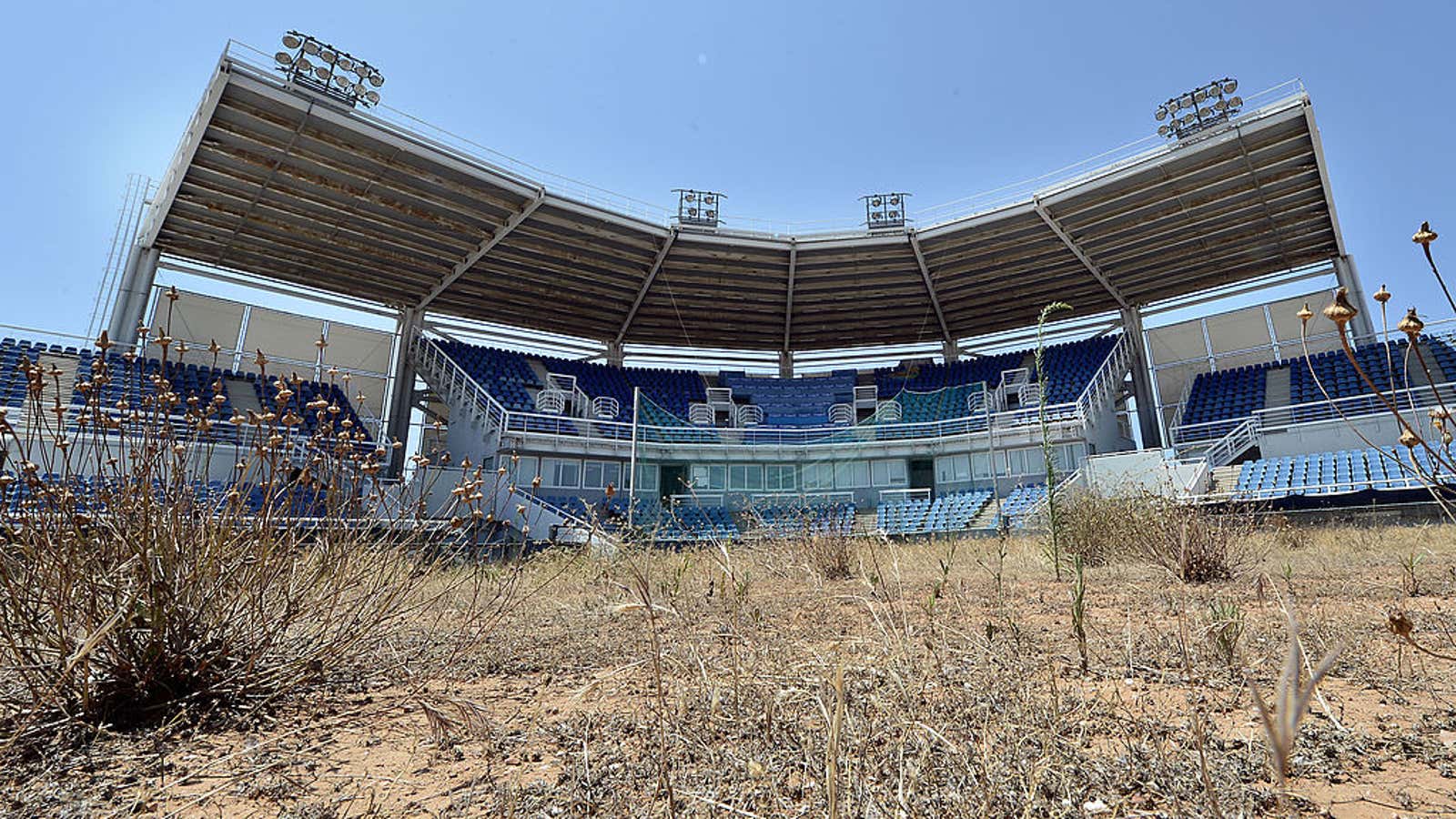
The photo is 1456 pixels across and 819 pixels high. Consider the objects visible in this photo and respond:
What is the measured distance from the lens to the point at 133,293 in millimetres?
21094

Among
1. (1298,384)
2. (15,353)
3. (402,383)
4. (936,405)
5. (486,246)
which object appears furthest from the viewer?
(936,405)

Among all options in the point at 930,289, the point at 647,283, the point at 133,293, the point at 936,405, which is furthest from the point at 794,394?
the point at 133,293

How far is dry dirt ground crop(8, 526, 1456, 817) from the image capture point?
5.82 feet

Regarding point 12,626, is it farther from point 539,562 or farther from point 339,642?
point 539,562

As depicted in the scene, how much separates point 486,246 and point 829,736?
2474cm

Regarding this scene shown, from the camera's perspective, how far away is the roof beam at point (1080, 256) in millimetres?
23312

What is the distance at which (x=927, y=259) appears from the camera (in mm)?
26609

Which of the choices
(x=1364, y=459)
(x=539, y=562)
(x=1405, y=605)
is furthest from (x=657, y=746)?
(x=1364, y=459)

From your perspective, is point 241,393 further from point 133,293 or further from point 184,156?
point 184,156

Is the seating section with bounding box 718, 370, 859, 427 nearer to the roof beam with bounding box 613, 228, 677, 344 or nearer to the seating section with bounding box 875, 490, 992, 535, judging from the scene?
the roof beam with bounding box 613, 228, 677, 344

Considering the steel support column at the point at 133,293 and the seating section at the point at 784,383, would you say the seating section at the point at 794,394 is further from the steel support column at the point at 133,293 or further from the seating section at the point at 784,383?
the steel support column at the point at 133,293

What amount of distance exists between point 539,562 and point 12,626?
22.6 ft

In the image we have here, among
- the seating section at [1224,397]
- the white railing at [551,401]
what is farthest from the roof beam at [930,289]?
the white railing at [551,401]

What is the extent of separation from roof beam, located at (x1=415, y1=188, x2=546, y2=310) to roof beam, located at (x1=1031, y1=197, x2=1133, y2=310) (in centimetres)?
1673
